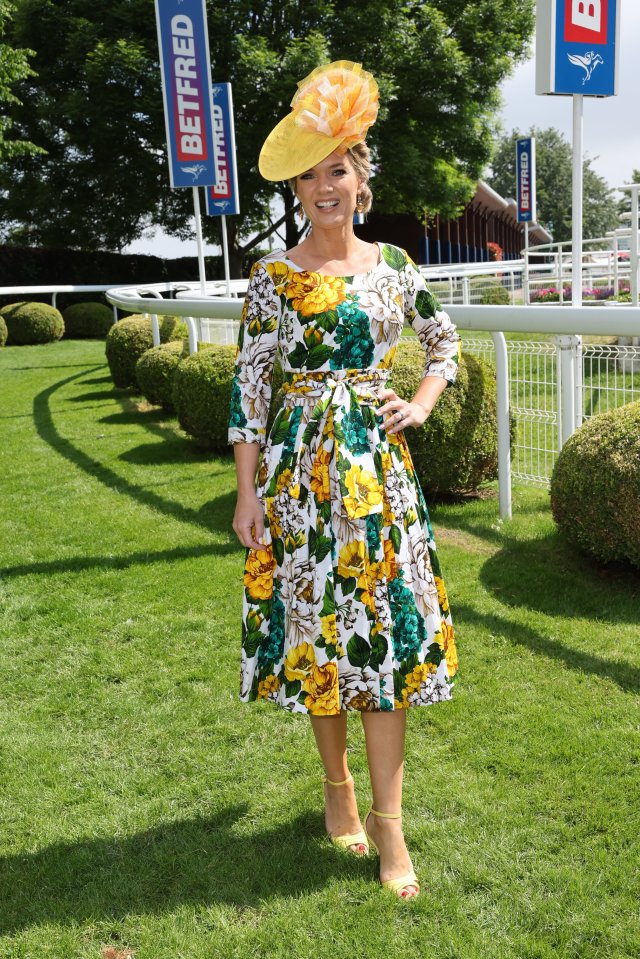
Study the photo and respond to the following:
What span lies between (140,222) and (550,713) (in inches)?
1082

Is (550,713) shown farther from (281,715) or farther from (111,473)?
(111,473)

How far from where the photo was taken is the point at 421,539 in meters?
2.46

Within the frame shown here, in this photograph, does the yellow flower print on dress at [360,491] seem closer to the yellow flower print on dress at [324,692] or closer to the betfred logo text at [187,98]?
the yellow flower print on dress at [324,692]

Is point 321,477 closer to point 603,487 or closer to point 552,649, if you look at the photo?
point 552,649

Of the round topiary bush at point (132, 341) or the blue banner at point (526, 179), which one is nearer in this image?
the round topiary bush at point (132, 341)

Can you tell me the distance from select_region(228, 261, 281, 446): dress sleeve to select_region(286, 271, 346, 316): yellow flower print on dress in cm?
6

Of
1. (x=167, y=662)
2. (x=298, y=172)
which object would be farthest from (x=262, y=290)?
(x=167, y=662)

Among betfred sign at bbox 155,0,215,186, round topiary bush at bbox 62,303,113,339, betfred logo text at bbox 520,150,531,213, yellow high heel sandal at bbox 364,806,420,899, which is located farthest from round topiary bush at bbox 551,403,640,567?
betfred logo text at bbox 520,150,531,213

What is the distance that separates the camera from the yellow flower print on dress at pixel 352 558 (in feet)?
7.70

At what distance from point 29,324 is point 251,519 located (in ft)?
61.9

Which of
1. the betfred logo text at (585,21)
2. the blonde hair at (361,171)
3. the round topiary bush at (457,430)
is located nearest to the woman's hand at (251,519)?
the blonde hair at (361,171)

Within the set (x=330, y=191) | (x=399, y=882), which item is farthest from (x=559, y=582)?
(x=330, y=191)

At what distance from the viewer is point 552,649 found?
3713mm

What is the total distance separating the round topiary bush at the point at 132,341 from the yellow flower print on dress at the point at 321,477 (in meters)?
8.91
